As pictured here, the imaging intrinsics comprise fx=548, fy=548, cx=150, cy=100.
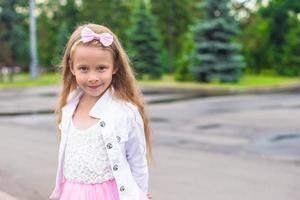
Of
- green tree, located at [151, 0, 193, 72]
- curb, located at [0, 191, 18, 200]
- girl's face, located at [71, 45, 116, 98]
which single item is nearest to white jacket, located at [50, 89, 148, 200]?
girl's face, located at [71, 45, 116, 98]

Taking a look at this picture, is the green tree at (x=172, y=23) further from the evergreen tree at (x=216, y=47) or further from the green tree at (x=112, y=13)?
the evergreen tree at (x=216, y=47)

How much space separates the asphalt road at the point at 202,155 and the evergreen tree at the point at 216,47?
1547cm

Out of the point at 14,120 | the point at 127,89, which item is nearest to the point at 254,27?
the point at 14,120

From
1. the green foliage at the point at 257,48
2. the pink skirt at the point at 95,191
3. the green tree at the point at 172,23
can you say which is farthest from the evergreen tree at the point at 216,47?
the pink skirt at the point at 95,191

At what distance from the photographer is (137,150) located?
2.99m

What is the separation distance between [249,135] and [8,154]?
4.83 meters

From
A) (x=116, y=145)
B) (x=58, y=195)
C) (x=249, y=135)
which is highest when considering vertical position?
(x=116, y=145)

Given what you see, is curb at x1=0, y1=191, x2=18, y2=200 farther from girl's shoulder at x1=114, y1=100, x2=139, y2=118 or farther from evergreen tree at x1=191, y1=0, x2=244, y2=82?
evergreen tree at x1=191, y1=0, x2=244, y2=82

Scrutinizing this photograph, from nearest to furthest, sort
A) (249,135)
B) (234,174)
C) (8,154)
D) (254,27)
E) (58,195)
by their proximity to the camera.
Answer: (58,195), (234,174), (8,154), (249,135), (254,27)

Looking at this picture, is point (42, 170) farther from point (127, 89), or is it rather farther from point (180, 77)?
point (180, 77)

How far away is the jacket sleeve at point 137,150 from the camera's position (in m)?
2.96

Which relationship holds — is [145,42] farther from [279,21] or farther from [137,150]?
[137,150]

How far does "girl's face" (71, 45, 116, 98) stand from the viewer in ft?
9.43

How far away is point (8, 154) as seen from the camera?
9289 millimetres
